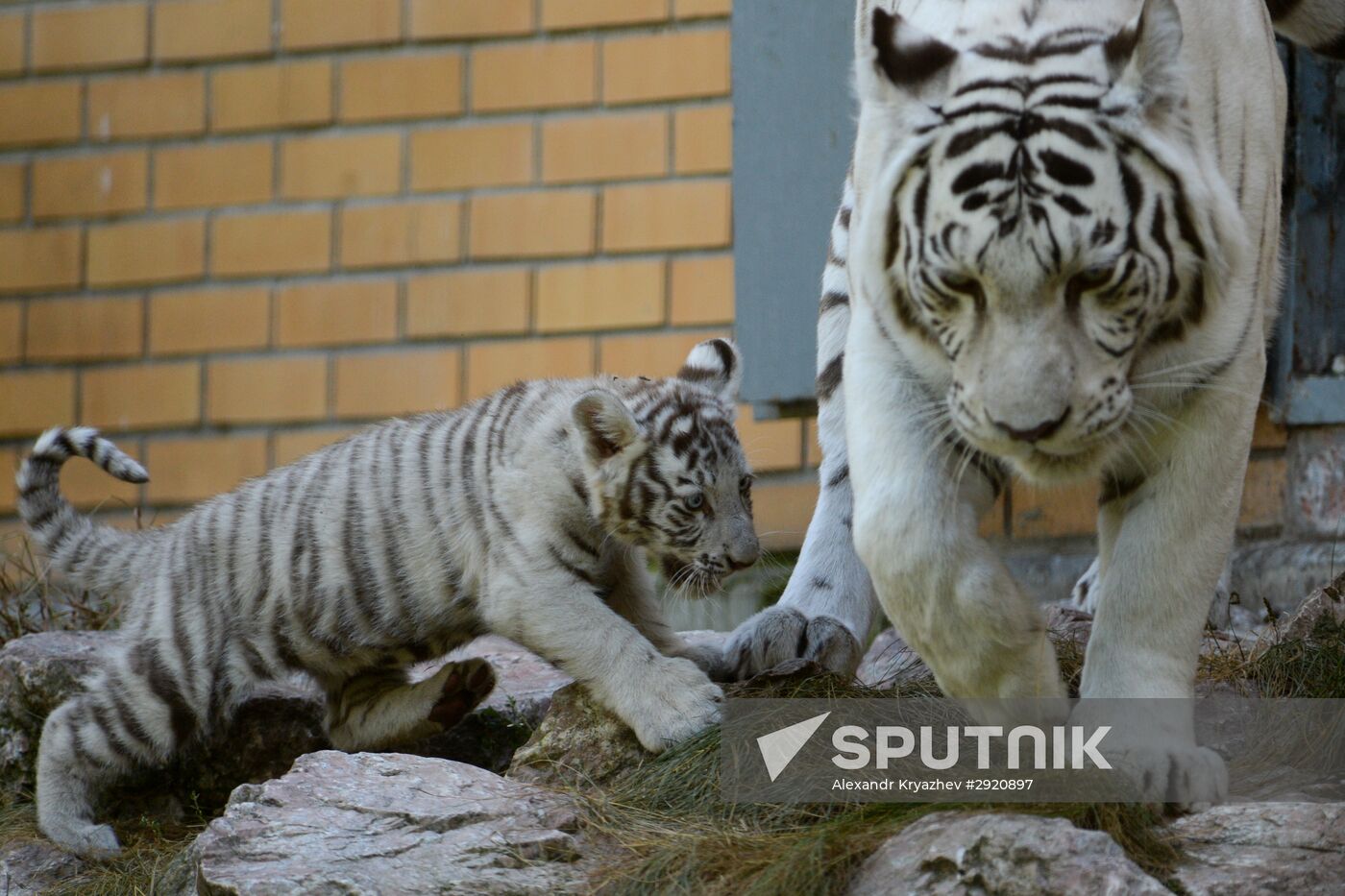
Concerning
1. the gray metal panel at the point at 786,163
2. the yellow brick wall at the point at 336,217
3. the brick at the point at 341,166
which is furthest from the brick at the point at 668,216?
the brick at the point at 341,166

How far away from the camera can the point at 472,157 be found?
6.08 metres

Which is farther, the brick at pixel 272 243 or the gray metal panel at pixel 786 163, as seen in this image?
the brick at pixel 272 243

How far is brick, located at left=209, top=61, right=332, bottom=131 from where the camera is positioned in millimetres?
6254

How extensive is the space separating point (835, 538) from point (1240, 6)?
4.80 ft

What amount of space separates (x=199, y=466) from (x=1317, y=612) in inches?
162

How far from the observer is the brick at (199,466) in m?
6.21

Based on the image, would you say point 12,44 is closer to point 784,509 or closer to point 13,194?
point 13,194

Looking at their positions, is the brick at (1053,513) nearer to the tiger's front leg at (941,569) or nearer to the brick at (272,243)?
the tiger's front leg at (941,569)

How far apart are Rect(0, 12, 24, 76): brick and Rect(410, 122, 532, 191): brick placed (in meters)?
1.71

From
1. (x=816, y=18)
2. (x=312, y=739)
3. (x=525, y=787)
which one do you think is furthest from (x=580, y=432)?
(x=816, y=18)

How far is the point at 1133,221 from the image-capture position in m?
2.57

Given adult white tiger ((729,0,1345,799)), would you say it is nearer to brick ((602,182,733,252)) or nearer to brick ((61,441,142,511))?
brick ((602,182,733,252))

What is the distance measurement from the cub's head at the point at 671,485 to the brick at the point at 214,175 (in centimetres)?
320

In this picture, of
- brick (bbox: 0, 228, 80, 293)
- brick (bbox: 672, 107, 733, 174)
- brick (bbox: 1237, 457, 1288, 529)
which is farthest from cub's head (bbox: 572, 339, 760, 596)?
brick (bbox: 0, 228, 80, 293)
